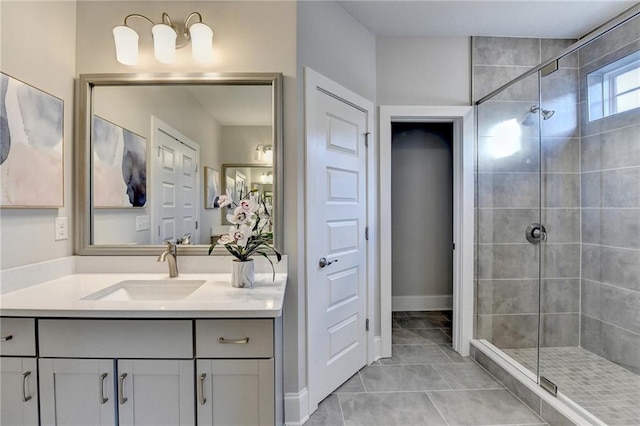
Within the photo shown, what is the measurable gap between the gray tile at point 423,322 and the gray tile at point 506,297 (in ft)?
2.49

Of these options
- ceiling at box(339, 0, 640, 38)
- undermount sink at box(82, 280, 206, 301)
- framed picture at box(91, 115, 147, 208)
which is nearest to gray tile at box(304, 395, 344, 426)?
undermount sink at box(82, 280, 206, 301)

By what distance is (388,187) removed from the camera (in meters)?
2.38

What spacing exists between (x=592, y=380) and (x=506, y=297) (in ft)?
2.25

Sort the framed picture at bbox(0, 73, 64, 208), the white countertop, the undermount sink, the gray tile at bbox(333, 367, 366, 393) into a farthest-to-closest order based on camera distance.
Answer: the gray tile at bbox(333, 367, 366, 393) → the undermount sink → the framed picture at bbox(0, 73, 64, 208) → the white countertop

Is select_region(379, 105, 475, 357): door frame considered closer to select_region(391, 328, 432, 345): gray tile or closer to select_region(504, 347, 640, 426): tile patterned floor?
select_region(391, 328, 432, 345): gray tile

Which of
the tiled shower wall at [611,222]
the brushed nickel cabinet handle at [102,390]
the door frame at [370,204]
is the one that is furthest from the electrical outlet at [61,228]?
the tiled shower wall at [611,222]

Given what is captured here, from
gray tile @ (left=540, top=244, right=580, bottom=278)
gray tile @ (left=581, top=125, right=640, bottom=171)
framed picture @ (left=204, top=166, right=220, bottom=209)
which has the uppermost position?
gray tile @ (left=581, top=125, right=640, bottom=171)

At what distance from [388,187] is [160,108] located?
1.71 metres

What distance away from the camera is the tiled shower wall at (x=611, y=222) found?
6.70ft

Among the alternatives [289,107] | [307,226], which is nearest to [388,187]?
[307,226]

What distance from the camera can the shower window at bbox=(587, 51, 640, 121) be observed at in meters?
2.02

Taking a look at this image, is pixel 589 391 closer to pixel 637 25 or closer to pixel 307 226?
pixel 307 226

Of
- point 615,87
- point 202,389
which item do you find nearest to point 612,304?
point 615,87

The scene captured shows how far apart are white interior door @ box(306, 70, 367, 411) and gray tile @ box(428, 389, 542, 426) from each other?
64 cm
